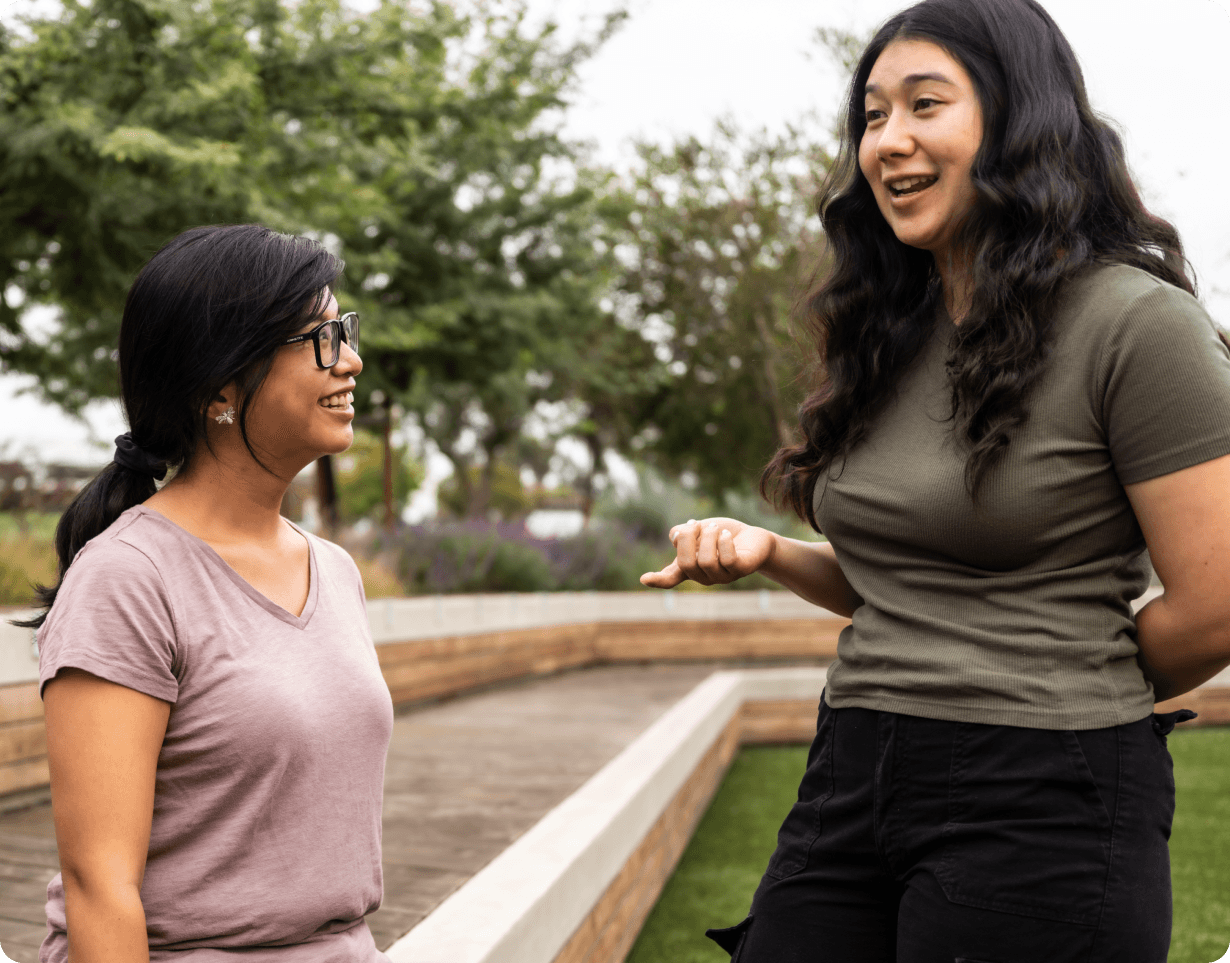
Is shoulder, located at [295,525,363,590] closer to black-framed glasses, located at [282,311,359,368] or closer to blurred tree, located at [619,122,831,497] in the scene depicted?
black-framed glasses, located at [282,311,359,368]

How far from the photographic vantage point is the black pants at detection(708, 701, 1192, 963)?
136 cm

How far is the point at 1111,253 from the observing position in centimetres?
145

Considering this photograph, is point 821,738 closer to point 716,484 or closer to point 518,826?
point 518,826

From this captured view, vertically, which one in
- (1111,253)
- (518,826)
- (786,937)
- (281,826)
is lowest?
(518,826)

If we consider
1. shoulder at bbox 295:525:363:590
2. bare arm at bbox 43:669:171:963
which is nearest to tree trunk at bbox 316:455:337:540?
shoulder at bbox 295:525:363:590

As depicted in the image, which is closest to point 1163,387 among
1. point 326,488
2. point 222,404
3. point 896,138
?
point 896,138

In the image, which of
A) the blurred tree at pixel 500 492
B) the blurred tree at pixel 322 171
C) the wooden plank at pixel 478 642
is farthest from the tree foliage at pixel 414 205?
the blurred tree at pixel 500 492

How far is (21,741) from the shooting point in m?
4.36

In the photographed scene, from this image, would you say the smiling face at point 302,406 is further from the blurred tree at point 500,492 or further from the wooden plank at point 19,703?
the blurred tree at point 500,492

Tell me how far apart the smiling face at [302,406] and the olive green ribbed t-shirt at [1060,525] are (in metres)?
0.85

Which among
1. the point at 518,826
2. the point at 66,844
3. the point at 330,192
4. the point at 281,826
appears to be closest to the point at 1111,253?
the point at 281,826

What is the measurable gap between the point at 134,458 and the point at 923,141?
1.23 meters

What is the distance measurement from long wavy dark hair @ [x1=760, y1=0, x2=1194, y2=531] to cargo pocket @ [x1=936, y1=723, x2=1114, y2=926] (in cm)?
34

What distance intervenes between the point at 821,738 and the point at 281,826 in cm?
78
